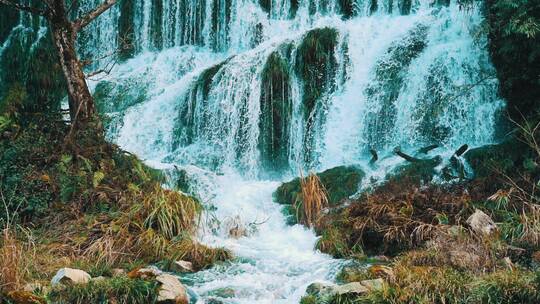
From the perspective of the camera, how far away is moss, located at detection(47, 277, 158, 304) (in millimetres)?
6785

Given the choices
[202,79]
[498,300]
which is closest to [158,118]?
[202,79]

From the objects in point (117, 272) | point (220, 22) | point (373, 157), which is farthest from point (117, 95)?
point (117, 272)

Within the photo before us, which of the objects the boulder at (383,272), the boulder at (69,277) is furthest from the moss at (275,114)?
the boulder at (69,277)

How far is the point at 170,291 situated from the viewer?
7.02m

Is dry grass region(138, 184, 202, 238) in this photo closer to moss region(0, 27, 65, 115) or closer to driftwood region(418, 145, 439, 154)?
driftwood region(418, 145, 439, 154)

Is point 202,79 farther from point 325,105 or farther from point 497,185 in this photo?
point 497,185

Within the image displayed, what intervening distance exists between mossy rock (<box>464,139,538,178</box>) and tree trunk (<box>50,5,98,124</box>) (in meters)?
6.90

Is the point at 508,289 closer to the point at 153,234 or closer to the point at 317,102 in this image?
the point at 153,234

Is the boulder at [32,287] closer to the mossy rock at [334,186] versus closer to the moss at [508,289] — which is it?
the moss at [508,289]

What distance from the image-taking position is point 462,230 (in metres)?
8.63

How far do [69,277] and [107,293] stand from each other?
18.8 inches

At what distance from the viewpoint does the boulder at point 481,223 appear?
8.59 m

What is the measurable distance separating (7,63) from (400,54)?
12.0 metres

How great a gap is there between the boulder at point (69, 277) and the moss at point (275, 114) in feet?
28.6
